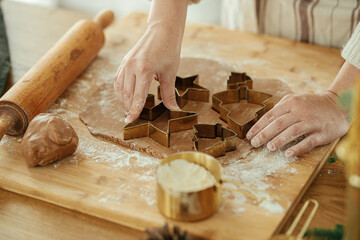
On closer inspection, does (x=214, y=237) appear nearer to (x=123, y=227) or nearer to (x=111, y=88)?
(x=123, y=227)

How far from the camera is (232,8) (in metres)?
2.50

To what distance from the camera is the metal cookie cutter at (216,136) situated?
157 cm

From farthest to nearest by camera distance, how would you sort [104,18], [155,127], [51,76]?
1. [104,18]
2. [51,76]
3. [155,127]

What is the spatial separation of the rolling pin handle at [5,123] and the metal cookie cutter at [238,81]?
0.86m

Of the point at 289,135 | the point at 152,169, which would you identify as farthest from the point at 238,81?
the point at 152,169

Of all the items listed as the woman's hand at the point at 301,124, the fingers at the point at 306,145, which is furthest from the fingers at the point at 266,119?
the fingers at the point at 306,145

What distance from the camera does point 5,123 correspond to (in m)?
1.66

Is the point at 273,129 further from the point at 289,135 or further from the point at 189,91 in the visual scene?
the point at 189,91

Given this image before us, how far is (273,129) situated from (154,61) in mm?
494

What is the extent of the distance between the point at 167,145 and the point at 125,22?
1179 mm

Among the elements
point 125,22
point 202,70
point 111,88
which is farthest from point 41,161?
point 125,22

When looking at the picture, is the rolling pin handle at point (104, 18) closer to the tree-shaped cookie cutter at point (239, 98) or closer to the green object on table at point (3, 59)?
the green object on table at point (3, 59)

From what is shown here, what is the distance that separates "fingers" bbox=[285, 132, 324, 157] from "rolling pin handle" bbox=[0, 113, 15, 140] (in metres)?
0.98

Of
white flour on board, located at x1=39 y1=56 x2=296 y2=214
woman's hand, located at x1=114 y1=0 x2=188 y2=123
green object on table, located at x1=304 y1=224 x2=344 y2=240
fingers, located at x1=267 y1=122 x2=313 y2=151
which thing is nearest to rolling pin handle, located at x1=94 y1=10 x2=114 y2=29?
woman's hand, located at x1=114 y1=0 x2=188 y2=123
